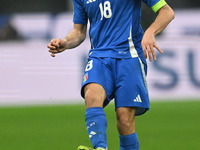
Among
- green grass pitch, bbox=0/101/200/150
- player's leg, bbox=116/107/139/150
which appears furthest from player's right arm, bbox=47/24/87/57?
green grass pitch, bbox=0/101/200/150

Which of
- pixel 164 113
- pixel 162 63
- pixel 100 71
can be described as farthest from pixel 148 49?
pixel 162 63

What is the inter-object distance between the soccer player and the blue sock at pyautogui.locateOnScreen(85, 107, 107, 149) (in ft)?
0.09

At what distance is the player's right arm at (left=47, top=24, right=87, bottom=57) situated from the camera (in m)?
5.17

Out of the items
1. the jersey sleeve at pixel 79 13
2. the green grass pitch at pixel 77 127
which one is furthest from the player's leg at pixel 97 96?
the green grass pitch at pixel 77 127

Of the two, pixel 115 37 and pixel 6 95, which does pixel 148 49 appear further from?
pixel 6 95

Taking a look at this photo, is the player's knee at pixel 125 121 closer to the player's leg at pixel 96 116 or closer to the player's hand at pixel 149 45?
the player's leg at pixel 96 116

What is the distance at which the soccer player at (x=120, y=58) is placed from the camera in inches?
199

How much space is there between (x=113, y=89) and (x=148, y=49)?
0.53 m

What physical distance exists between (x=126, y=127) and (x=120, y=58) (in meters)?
0.59

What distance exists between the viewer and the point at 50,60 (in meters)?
13.0

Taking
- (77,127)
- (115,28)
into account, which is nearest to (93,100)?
(115,28)

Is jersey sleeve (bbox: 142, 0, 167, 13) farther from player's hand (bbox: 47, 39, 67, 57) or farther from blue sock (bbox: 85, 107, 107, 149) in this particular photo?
blue sock (bbox: 85, 107, 107, 149)

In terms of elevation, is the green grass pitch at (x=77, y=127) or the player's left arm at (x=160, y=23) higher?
the player's left arm at (x=160, y=23)

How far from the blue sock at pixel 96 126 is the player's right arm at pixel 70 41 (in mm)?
640
